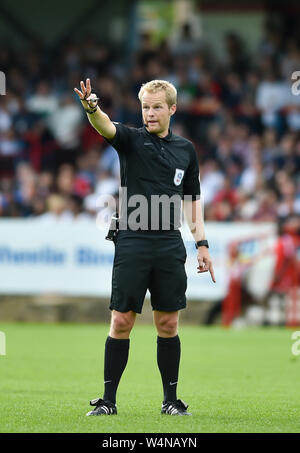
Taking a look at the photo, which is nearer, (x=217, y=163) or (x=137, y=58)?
(x=217, y=163)

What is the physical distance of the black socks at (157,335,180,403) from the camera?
722 centimetres

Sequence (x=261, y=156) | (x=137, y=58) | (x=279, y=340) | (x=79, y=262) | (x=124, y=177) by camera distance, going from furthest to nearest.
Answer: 1. (x=137, y=58)
2. (x=261, y=156)
3. (x=79, y=262)
4. (x=279, y=340)
5. (x=124, y=177)

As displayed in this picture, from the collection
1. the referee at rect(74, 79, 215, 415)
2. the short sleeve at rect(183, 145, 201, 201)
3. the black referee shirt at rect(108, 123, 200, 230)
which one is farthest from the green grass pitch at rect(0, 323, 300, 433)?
the short sleeve at rect(183, 145, 201, 201)

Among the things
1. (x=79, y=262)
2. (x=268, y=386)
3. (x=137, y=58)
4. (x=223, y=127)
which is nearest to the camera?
(x=268, y=386)

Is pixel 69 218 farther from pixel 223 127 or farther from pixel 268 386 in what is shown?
pixel 268 386

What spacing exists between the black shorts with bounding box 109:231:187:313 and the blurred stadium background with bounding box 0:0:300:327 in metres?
8.93

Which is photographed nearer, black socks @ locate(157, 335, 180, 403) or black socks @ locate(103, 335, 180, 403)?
black socks @ locate(103, 335, 180, 403)

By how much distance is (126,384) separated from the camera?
9.30 metres

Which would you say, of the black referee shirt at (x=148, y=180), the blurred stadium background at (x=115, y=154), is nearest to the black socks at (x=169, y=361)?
the black referee shirt at (x=148, y=180)

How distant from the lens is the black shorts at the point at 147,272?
7.01 meters

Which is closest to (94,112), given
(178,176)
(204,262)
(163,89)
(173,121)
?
(163,89)

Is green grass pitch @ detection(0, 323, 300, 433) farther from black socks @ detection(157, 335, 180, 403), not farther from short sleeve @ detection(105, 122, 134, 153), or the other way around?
short sleeve @ detection(105, 122, 134, 153)

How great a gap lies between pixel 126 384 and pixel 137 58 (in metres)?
14.9
